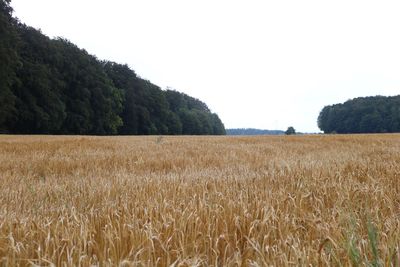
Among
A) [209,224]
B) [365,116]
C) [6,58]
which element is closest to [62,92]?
[6,58]

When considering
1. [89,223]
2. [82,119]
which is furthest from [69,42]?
[89,223]

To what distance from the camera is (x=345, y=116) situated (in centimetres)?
14775

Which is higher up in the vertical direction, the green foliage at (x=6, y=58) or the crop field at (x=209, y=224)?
the green foliage at (x=6, y=58)

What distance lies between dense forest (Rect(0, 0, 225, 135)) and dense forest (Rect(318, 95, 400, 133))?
83.8 metres

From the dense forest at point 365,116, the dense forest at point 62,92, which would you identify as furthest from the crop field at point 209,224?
the dense forest at point 365,116

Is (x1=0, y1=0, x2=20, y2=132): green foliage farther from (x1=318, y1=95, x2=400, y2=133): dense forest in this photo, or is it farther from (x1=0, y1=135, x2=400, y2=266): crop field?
(x1=318, y1=95, x2=400, y2=133): dense forest

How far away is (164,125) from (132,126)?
992 centimetres

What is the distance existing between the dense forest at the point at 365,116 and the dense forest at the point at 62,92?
83790 millimetres

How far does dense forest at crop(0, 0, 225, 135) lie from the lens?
39.6m

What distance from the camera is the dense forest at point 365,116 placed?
128150mm

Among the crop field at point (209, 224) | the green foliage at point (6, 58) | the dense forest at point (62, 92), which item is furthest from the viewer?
the dense forest at point (62, 92)

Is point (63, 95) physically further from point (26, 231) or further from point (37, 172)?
point (26, 231)

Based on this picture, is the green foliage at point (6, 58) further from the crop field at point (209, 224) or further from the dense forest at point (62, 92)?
the crop field at point (209, 224)

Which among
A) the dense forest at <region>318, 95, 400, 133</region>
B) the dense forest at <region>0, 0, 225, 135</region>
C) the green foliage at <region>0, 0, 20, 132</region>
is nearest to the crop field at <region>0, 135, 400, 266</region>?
the green foliage at <region>0, 0, 20, 132</region>
